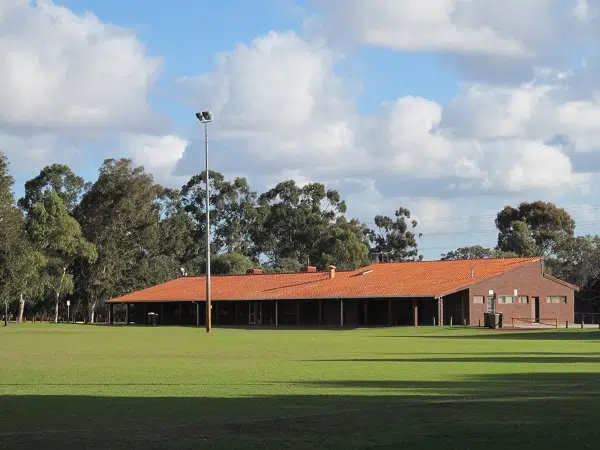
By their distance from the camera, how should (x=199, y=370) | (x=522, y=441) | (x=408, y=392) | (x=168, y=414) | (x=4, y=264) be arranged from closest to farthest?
(x=522, y=441), (x=168, y=414), (x=408, y=392), (x=199, y=370), (x=4, y=264)

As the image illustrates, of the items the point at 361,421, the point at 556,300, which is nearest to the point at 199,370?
the point at 361,421

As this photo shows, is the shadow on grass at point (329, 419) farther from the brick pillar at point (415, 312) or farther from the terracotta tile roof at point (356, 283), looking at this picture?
the terracotta tile roof at point (356, 283)

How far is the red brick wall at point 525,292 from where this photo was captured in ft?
239

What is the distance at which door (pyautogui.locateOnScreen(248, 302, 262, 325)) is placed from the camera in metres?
83.9

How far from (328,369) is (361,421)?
10604 millimetres

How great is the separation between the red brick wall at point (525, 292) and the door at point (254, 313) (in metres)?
19.5

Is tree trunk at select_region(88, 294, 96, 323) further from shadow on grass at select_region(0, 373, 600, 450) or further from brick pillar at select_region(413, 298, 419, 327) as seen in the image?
shadow on grass at select_region(0, 373, 600, 450)

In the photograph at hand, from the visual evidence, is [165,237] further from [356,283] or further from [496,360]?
[496,360]

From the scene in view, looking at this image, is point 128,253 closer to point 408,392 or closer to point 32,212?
point 32,212

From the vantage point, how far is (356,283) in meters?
79.0

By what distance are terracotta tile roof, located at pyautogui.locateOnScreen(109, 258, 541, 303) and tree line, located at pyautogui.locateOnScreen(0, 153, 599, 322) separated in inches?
450

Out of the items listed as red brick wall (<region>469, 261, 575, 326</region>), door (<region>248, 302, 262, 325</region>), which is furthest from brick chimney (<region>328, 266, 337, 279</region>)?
red brick wall (<region>469, 261, 575, 326</region>)

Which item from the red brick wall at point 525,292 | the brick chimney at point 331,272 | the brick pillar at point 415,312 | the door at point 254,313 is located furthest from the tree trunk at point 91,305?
the red brick wall at point 525,292

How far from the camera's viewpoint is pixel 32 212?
98.1m
